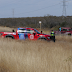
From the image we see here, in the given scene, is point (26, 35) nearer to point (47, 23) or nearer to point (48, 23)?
point (48, 23)

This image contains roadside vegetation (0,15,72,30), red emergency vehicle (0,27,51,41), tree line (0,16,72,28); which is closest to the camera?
red emergency vehicle (0,27,51,41)

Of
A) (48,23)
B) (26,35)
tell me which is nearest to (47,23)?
(48,23)

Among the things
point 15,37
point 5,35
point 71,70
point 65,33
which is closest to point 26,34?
point 15,37

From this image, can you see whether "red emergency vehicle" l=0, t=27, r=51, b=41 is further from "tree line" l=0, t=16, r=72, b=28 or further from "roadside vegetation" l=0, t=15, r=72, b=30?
"tree line" l=0, t=16, r=72, b=28

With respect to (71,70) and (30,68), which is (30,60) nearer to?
(30,68)

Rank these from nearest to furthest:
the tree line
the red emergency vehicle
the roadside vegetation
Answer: the red emergency vehicle < the roadside vegetation < the tree line

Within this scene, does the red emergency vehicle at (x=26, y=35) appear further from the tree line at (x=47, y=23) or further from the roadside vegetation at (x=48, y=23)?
the tree line at (x=47, y=23)

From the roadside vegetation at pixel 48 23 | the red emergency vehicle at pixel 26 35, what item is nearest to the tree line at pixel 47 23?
the roadside vegetation at pixel 48 23

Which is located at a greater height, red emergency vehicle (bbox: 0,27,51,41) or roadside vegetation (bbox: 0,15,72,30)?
roadside vegetation (bbox: 0,15,72,30)

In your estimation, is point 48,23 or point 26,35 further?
point 48,23

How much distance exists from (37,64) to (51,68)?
0.57 metres

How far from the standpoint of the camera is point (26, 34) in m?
14.4

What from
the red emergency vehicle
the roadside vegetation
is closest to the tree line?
the roadside vegetation

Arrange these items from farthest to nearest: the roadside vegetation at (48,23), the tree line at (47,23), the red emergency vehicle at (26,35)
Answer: the tree line at (47,23) < the roadside vegetation at (48,23) < the red emergency vehicle at (26,35)
